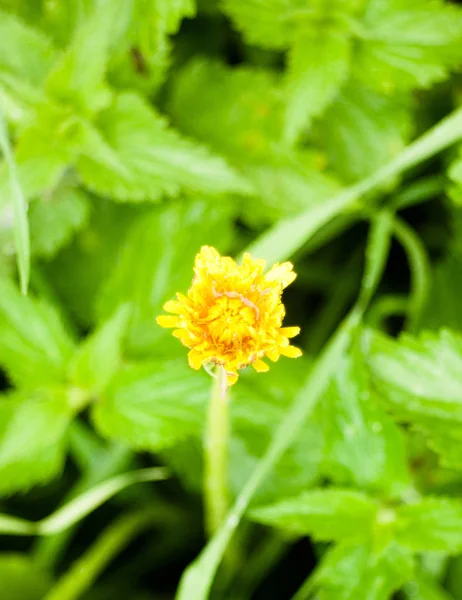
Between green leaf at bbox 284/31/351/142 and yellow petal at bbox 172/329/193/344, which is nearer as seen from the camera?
yellow petal at bbox 172/329/193/344

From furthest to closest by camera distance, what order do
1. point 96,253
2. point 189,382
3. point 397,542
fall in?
point 96,253 < point 189,382 < point 397,542

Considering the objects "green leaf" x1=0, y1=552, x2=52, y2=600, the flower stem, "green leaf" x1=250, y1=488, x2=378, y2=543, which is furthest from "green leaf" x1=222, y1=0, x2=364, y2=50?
"green leaf" x1=0, y1=552, x2=52, y2=600

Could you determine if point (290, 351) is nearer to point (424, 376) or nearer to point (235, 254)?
point (424, 376)

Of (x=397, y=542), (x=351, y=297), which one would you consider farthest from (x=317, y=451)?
(x=351, y=297)

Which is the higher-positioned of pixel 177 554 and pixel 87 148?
pixel 87 148

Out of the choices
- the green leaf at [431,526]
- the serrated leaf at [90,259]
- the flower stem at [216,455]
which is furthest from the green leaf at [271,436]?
the serrated leaf at [90,259]

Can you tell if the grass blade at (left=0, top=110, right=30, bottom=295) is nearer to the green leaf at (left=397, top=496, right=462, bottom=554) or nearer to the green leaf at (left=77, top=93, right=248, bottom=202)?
the green leaf at (left=77, top=93, right=248, bottom=202)

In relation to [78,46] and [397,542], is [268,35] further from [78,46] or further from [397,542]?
[397,542]

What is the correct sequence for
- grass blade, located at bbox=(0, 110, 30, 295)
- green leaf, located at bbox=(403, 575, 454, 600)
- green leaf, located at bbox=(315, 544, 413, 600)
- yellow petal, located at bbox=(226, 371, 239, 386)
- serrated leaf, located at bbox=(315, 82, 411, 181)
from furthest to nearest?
serrated leaf, located at bbox=(315, 82, 411, 181) < green leaf, located at bbox=(403, 575, 454, 600) < green leaf, located at bbox=(315, 544, 413, 600) < grass blade, located at bbox=(0, 110, 30, 295) < yellow petal, located at bbox=(226, 371, 239, 386)
